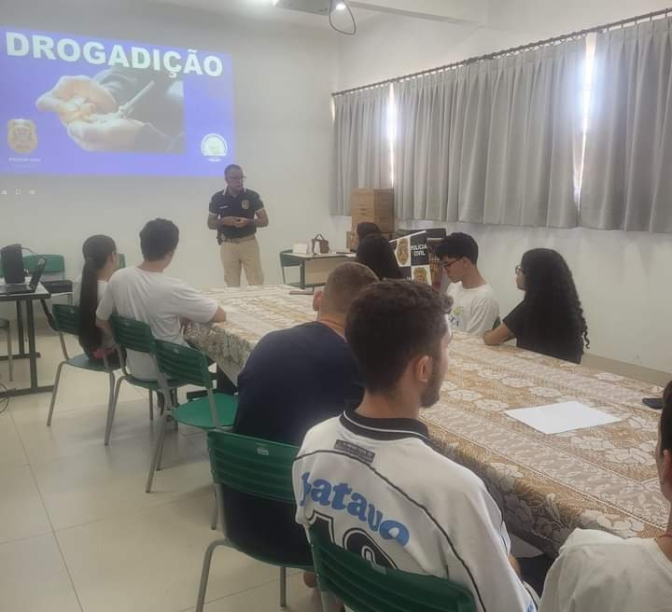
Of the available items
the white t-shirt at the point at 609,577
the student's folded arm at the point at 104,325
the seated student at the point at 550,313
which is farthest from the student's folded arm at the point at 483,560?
the student's folded arm at the point at 104,325

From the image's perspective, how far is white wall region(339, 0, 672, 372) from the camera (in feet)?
13.9

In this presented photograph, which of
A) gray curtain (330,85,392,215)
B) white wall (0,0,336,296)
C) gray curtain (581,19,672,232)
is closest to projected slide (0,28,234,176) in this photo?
white wall (0,0,336,296)

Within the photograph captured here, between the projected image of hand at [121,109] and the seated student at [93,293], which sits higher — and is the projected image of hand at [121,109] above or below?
above

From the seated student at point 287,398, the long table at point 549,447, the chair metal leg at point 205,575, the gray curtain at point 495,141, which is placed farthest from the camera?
the gray curtain at point 495,141

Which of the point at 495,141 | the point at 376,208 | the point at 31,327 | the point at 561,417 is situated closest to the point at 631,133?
the point at 495,141

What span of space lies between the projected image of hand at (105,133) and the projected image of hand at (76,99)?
0.08 m

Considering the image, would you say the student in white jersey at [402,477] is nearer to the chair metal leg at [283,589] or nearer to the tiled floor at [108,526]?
the chair metal leg at [283,589]

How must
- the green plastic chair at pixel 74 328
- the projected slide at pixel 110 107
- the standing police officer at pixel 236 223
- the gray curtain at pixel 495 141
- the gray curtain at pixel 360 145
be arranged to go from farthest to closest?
the gray curtain at pixel 360 145 < the standing police officer at pixel 236 223 < the projected slide at pixel 110 107 < the gray curtain at pixel 495 141 < the green plastic chair at pixel 74 328

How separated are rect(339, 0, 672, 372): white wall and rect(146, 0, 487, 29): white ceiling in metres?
0.26

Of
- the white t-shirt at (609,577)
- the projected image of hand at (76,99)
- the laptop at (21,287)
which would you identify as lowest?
the laptop at (21,287)

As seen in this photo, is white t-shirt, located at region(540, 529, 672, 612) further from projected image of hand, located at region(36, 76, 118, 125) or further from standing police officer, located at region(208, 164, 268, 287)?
projected image of hand, located at region(36, 76, 118, 125)

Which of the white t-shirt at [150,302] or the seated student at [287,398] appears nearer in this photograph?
the seated student at [287,398]

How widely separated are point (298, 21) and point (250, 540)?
663 cm

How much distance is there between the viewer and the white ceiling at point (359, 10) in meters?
5.27
